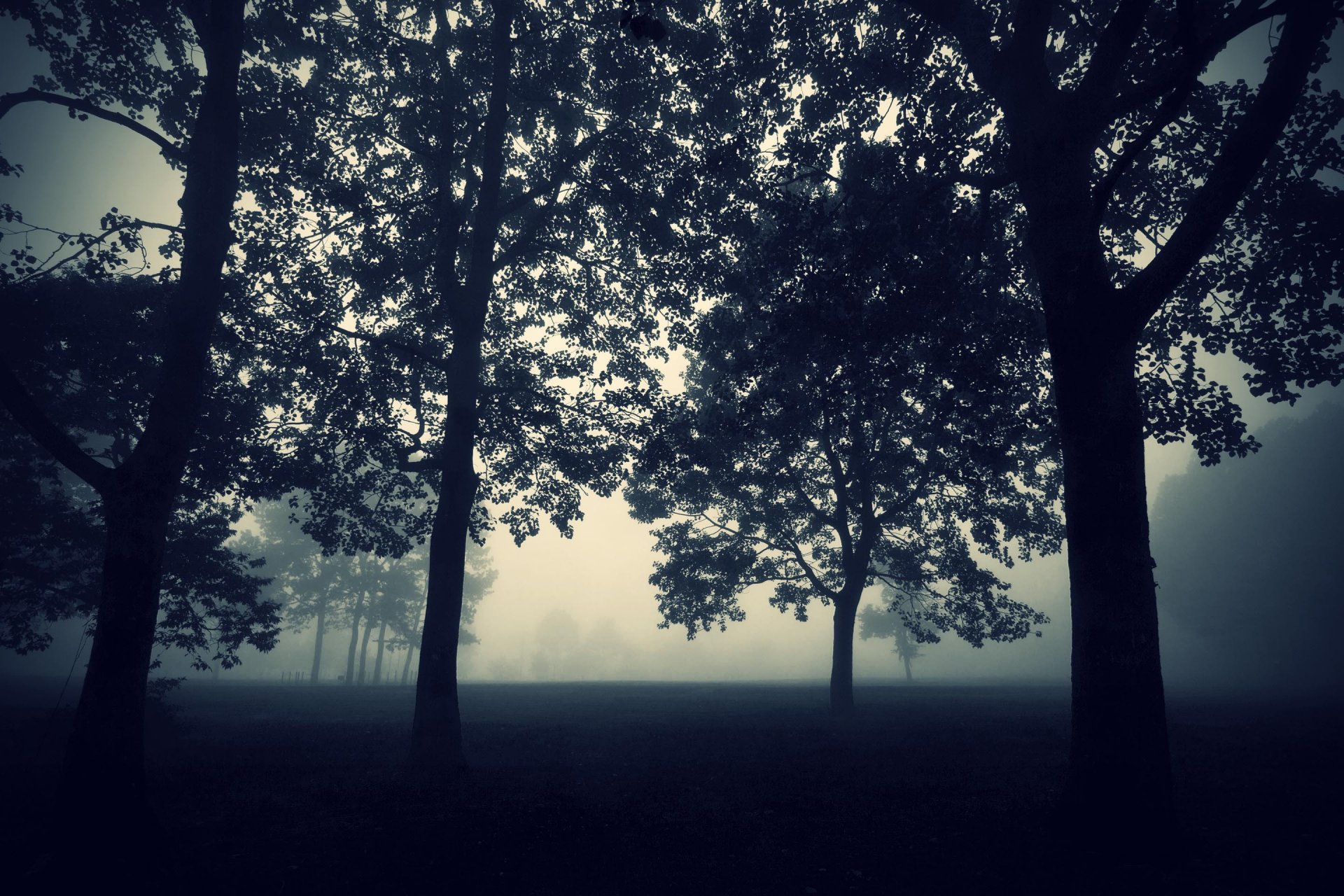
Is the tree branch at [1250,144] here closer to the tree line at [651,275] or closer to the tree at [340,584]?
the tree line at [651,275]

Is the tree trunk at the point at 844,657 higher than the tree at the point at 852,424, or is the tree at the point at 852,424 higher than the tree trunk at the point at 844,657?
the tree at the point at 852,424

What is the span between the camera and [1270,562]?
2013 inches

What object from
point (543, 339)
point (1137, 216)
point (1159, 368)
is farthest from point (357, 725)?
point (1137, 216)

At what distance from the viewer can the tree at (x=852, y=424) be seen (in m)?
9.73

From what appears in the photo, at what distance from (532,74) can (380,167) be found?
4233mm

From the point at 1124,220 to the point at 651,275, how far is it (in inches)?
376

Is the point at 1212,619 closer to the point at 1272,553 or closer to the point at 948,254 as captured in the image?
the point at 1272,553

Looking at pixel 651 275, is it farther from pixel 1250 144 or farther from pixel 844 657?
pixel 844 657

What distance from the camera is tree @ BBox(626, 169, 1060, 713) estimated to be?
31.9 ft

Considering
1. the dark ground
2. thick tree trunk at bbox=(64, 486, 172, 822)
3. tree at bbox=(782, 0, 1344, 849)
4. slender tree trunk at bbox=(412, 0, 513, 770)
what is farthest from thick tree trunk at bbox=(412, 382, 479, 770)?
tree at bbox=(782, 0, 1344, 849)

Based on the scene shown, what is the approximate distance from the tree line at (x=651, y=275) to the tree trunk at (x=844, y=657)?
22.2 ft

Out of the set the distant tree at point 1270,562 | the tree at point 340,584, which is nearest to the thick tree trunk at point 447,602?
the tree at point 340,584

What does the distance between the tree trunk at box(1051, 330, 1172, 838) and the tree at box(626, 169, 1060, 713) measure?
3206 millimetres

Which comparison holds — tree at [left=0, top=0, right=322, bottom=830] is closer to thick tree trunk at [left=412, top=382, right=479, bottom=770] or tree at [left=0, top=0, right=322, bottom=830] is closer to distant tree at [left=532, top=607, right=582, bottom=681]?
thick tree trunk at [left=412, top=382, right=479, bottom=770]
